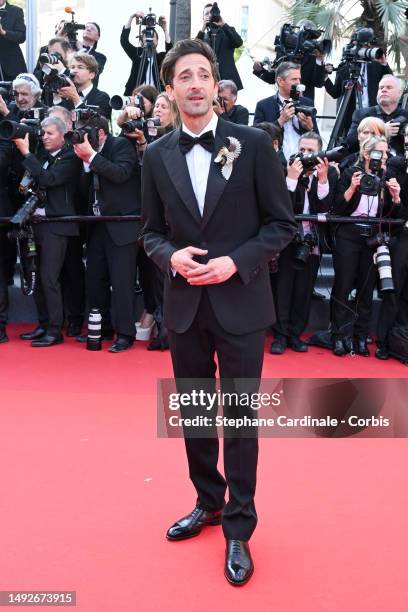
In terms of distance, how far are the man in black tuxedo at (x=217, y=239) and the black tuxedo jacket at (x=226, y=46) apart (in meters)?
5.21

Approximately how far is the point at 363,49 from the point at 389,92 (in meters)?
0.84

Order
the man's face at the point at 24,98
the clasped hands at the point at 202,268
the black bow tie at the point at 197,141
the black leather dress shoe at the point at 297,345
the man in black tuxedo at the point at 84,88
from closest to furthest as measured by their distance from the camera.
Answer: the clasped hands at the point at 202,268, the black bow tie at the point at 197,141, the black leather dress shoe at the point at 297,345, the man's face at the point at 24,98, the man in black tuxedo at the point at 84,88

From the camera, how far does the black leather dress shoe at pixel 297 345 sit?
5.81 m

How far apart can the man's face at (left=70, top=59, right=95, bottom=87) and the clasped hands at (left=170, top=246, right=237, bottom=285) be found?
13.9 feet

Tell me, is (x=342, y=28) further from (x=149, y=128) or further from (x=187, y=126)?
(x=187, y=126)

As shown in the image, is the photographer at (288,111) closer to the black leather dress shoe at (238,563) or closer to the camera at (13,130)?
the camera at (13,130)

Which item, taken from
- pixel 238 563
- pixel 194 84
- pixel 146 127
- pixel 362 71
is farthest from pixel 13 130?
pixel 238 563

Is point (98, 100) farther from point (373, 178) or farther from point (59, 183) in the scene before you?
point (373, 178)

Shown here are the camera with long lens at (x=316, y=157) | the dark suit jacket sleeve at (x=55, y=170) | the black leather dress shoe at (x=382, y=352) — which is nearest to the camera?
the camera with long lens at (x=316, y=157)

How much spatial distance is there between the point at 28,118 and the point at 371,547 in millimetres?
4199

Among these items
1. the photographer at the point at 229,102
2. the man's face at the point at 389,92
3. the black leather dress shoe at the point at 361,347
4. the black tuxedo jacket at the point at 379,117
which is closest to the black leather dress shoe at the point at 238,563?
the black leather dress shoe at the point at 361,347

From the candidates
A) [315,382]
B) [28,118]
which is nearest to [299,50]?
[28,118]

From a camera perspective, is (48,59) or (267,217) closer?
(267,217)

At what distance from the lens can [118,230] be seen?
18.6ft
